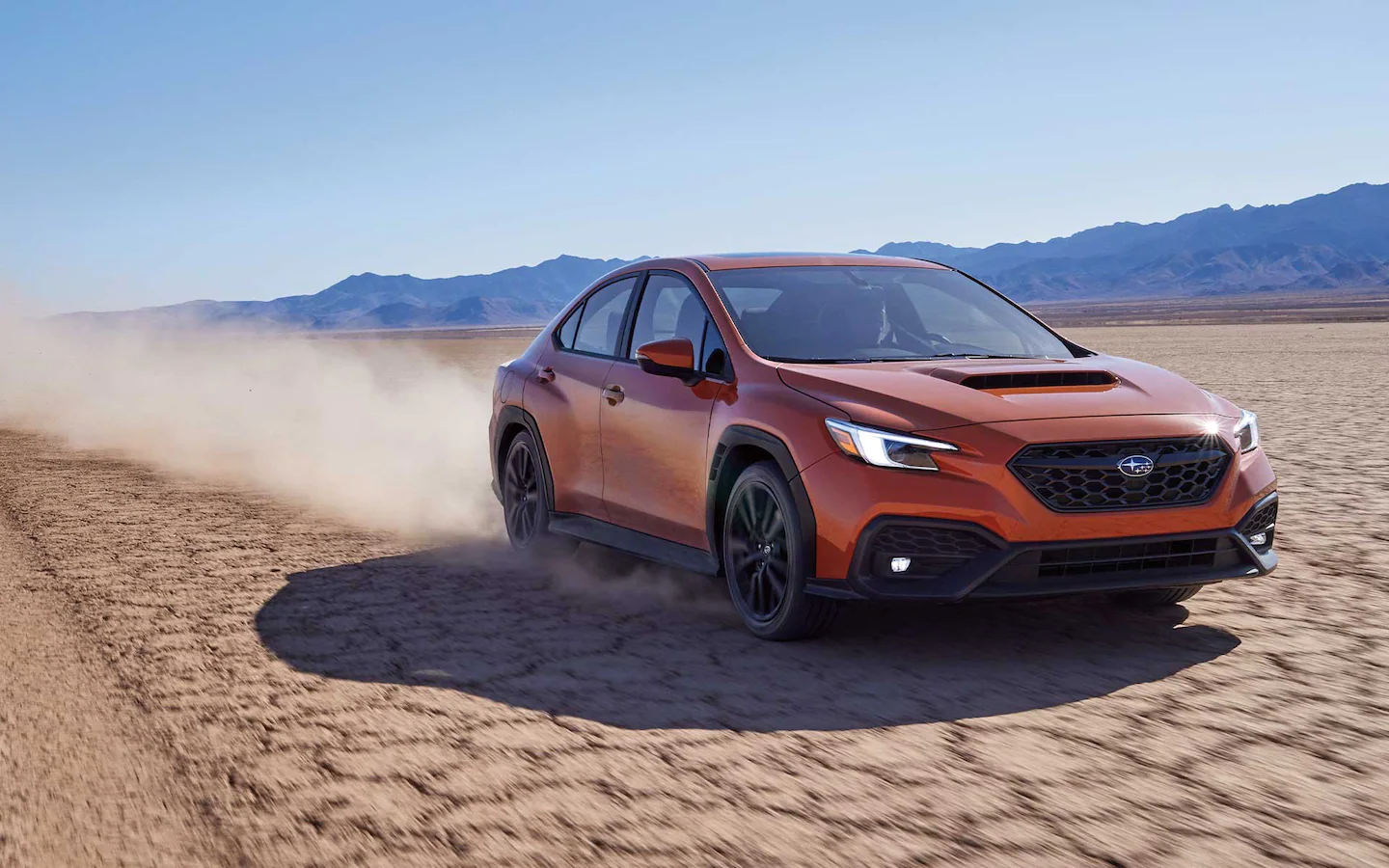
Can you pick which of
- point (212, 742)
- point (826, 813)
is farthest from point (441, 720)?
point (826, 813)

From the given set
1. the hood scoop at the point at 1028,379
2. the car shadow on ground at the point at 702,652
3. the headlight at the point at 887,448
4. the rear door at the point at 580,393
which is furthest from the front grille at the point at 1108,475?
the rear door at the point at 580,393

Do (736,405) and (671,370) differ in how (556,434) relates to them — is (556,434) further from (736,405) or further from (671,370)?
(736,405)

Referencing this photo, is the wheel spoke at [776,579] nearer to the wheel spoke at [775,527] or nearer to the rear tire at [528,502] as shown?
the wheel spoke at [775,527]

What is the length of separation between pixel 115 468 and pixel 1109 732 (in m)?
12.2

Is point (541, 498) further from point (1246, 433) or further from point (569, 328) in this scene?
point (1246, 433)

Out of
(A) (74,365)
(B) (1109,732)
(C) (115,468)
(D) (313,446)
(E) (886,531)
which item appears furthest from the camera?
(A) (74,365)

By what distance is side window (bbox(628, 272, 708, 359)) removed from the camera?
269 inches

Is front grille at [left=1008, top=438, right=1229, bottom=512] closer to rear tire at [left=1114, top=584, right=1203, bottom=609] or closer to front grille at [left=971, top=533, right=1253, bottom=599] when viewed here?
front grille at [left=971, top=533, right=1253, bottom=599]

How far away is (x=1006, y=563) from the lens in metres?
5.22

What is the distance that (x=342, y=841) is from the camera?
379 cm

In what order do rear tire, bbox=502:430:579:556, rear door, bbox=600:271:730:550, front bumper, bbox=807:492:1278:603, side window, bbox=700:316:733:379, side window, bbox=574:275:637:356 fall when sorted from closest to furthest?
front bumper, bbox=807:492:1278:603, side window, bbox=700:316:733:379, rear door, bbox=600:271:730:550, side window, bbox=574:275:637:356, rear tire, bbox=502:430:579:556

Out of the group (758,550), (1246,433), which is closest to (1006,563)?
(758,550)

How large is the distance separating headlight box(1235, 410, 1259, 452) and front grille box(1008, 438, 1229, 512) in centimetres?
36

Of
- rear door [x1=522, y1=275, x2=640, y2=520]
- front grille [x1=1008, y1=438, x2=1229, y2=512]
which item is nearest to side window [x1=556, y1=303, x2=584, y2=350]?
rear door [x1=522, y1=275, x2=640, y2=520]
